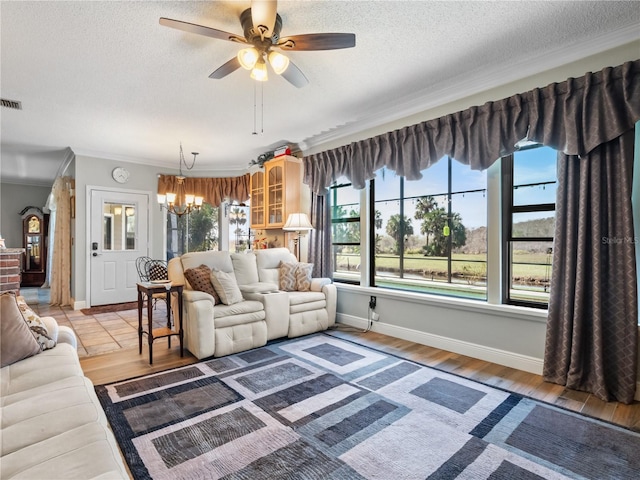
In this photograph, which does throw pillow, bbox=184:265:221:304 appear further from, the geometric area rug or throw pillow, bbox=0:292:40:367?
throw pillow, bbox=0:292:40:367

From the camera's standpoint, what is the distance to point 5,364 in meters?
1.79

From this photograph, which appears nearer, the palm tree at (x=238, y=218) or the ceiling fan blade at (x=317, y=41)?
the ceiling fan blade at (x=317, y=41)

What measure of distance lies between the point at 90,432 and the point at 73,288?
5619mm

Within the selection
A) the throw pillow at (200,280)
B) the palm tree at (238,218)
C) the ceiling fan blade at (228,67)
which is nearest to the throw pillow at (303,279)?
the throw pillow at (200,280)

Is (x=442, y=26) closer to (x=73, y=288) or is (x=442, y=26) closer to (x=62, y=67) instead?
(x=62, y=67)

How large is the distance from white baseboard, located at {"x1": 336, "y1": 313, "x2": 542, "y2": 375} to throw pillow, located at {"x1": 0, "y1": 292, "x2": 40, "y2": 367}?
3.21m

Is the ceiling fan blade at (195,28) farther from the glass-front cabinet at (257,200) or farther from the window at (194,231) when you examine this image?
the window at (194,231)

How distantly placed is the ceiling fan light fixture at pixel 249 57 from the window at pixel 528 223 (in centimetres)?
241

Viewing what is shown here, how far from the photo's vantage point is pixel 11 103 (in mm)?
3570

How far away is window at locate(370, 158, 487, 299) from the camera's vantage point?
3510mm

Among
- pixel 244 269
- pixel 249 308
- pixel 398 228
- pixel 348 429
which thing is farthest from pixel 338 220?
pixel 348 429

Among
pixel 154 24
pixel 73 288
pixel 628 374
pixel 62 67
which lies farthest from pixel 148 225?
pixel 628 374

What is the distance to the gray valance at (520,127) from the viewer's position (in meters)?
2.33

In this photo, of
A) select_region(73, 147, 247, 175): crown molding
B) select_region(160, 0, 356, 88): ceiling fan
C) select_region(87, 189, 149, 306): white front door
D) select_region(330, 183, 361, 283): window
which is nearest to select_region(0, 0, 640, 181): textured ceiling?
select_region(160, 0, 356, 88): ceiling fan
